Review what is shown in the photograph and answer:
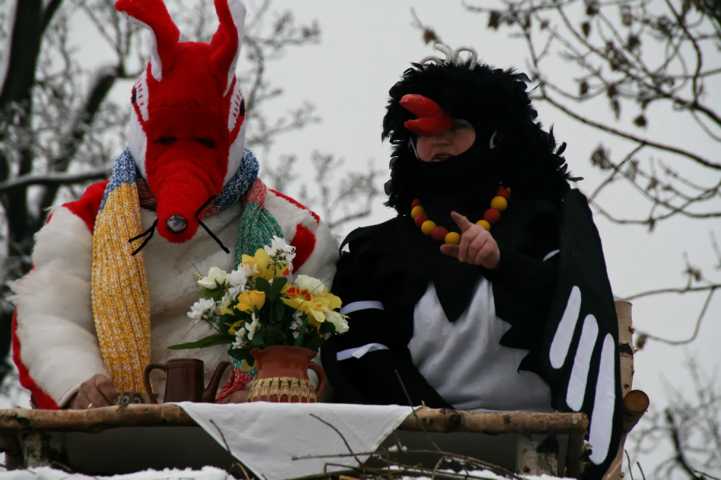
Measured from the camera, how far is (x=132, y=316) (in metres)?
4.57

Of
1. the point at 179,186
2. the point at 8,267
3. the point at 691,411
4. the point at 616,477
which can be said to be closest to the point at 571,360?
the point at 616,477

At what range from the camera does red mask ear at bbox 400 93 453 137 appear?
4625mm

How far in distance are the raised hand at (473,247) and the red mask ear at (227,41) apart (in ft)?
2.87

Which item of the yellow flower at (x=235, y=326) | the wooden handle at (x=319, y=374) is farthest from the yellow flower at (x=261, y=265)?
the wooden handle at (x=319, y=374)

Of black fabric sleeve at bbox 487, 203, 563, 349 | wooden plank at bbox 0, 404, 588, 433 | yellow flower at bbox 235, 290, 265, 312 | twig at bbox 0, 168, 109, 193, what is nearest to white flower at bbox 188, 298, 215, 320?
yellow flower at bbox 235, 290, 265, 312

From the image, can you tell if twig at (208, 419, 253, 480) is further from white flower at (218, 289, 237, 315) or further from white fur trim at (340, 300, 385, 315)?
white fur trim at (340, 300, 385, 315)

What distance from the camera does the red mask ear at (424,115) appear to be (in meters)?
4.62

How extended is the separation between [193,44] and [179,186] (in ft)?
1.62

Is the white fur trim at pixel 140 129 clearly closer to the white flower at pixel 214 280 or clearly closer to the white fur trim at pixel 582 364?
the white flower at pixel 214 280

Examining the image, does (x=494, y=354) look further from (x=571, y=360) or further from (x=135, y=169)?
(x=135, y=169)

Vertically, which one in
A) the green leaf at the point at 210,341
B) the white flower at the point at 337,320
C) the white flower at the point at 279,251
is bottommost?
the green leaf at the point at 210,341

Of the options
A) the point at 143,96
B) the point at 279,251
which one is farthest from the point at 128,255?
the point at 279,251

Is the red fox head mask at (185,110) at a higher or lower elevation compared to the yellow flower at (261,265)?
higher

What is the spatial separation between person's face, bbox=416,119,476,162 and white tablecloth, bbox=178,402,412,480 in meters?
1.16
